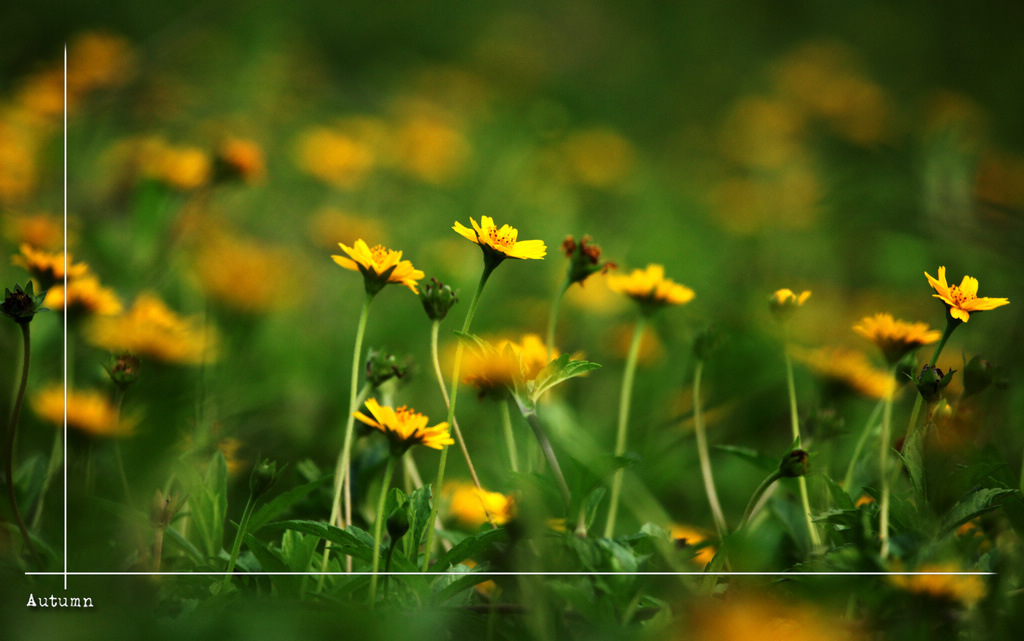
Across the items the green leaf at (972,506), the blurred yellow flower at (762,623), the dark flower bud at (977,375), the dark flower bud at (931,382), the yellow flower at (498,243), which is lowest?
the blurred yellow flower at (762,623)

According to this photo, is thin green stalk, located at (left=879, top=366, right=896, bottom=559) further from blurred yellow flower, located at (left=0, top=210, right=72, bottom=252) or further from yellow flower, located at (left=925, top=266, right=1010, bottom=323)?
blurred yellow flower, located at (left=0, top=210, right=72, bottom=252)

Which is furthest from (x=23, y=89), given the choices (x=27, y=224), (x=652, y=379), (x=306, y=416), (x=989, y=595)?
(x=989, y=595)

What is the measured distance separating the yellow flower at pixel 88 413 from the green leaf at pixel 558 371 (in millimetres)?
264

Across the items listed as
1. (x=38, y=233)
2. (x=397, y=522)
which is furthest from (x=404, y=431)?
(x=38, y=233)

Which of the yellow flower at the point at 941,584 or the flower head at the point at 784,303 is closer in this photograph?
the yellow flower at the point at 941,584

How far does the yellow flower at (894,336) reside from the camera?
0.46 meters

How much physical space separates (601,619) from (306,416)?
0.45 m

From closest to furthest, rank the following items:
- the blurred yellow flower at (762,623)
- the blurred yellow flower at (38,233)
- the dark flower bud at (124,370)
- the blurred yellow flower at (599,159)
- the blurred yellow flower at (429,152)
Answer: the blurred yellow flower at (762,623), the dark flower bud at (124,370), the blurred yellow flower at (38,233), the blurred yellow flower at (429,152), the blurred yellow flower at (599,159)

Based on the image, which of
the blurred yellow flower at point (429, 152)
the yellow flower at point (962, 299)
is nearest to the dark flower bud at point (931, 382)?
the yellow flower at point (962, 299)

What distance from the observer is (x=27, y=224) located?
71 centimetres

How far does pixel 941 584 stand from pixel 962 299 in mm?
167

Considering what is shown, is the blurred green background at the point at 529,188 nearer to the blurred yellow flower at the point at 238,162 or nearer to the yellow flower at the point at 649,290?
the blurred yellow flower at the point at 238,162

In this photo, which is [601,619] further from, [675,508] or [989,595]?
[675,508]

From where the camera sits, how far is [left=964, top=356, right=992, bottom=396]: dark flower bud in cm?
43
